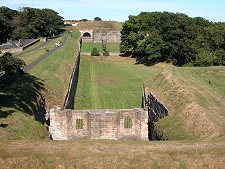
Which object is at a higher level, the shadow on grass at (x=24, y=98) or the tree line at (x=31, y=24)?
the tree line at (x=31, y=24)

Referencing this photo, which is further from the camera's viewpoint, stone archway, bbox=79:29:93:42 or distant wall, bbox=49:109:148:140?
stone archway, bbox=79:29:93:42

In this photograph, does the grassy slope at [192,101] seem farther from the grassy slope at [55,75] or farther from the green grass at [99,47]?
the green grass at [99,47]

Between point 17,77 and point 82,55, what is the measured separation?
4128cm

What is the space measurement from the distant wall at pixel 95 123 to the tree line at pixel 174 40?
1125 inches

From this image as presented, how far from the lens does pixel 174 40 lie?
60.1 m

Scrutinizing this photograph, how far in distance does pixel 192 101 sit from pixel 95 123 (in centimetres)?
677

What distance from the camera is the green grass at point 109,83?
35656mm

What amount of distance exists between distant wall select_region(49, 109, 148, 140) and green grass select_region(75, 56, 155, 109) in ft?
40.2

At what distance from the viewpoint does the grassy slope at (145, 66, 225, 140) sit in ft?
60.9

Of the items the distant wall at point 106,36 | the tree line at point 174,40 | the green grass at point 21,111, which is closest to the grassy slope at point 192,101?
the green grass at point 21,111

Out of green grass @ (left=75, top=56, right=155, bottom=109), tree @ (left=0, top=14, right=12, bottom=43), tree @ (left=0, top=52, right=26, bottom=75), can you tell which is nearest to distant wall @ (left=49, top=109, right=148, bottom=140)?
tree @ (left=0, top=14, right=12, bottom=43)

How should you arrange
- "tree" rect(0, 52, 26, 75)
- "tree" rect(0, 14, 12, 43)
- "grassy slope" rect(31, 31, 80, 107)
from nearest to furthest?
"tree" rect(0, 14, 12, 43) → "tree" rect(0, 52, 26, 75) → "grassy slope" rect(31, 31, 80, 107)

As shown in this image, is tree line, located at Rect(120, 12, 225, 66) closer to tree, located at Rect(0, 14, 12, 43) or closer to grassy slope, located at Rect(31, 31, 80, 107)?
grassy slope, located at Rect(31, 31, 80, 107)

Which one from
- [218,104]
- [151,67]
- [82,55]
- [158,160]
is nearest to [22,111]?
[158,160]
